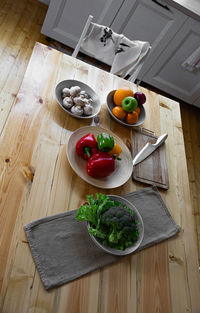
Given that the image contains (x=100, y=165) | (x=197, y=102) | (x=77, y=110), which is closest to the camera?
(x=100, y=165)

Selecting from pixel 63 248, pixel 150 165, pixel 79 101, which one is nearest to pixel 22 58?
pixel 79 101

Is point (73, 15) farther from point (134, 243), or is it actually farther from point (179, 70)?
point (134, 243)

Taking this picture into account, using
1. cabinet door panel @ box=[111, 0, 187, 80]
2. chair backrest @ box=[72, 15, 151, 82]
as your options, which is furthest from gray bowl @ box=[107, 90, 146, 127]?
cabinet door panel @ box=[111, 0, 187, 80]

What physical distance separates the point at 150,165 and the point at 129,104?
0.30 meters

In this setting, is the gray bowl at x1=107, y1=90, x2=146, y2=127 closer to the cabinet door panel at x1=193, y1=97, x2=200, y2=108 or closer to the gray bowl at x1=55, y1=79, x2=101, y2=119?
the gray bowl at x1=55, y1=79, x2=101, y2=119

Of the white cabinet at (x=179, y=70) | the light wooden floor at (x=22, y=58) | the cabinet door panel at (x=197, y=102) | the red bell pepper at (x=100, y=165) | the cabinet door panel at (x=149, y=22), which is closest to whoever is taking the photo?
the red bell pepper at (x=100, y=165)

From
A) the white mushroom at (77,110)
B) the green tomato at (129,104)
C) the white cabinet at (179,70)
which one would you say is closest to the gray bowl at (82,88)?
the white mushroom at (77,110)

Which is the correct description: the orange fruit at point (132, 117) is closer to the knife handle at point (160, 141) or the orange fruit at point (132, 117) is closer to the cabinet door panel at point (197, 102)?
the knife handle at point (160, 141)

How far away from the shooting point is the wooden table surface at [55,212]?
637 millimetres

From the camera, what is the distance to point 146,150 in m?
1.06

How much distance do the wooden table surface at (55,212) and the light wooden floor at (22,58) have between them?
0.89 meters

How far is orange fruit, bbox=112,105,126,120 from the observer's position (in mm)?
1118

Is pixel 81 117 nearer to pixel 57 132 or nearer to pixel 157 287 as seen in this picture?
pixel 57 132

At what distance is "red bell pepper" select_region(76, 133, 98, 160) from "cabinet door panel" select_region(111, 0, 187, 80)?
1755 millimetres
